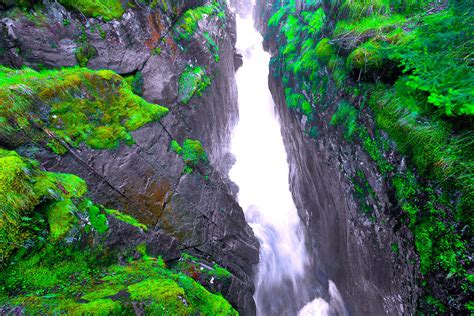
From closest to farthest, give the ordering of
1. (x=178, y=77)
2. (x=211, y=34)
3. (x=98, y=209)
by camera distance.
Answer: (x=98, y=209)
(x=178, y=77)
(x=211, y=34)

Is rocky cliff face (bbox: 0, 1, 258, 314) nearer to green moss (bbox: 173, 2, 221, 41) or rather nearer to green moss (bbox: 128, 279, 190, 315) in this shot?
green moss (bbox: 173, 2, 221, 41)

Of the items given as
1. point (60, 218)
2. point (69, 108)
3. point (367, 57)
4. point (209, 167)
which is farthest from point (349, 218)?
point (69, 108)

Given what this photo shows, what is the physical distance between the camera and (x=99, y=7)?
23.5 ft

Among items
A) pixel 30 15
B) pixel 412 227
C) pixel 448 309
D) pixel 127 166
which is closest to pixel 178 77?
pixel 30 15

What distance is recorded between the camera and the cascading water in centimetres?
919

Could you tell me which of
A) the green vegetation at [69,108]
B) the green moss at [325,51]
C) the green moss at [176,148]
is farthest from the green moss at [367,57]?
the green vegetation at [69,108]

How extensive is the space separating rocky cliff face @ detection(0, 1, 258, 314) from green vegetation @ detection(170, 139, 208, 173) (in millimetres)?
183

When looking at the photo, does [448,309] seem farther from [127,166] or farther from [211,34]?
[211,34]

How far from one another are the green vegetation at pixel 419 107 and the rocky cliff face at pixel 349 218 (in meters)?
0.29

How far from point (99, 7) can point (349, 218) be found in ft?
34.2

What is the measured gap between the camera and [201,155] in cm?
767

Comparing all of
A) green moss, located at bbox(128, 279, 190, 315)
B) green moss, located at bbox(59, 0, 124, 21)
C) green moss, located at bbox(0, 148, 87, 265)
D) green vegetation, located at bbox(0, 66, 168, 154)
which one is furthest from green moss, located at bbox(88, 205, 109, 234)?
green moss, located at bbox(59, 0, 124, 21)

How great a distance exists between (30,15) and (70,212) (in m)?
6.12

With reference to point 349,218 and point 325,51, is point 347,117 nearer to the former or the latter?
point 325,51
